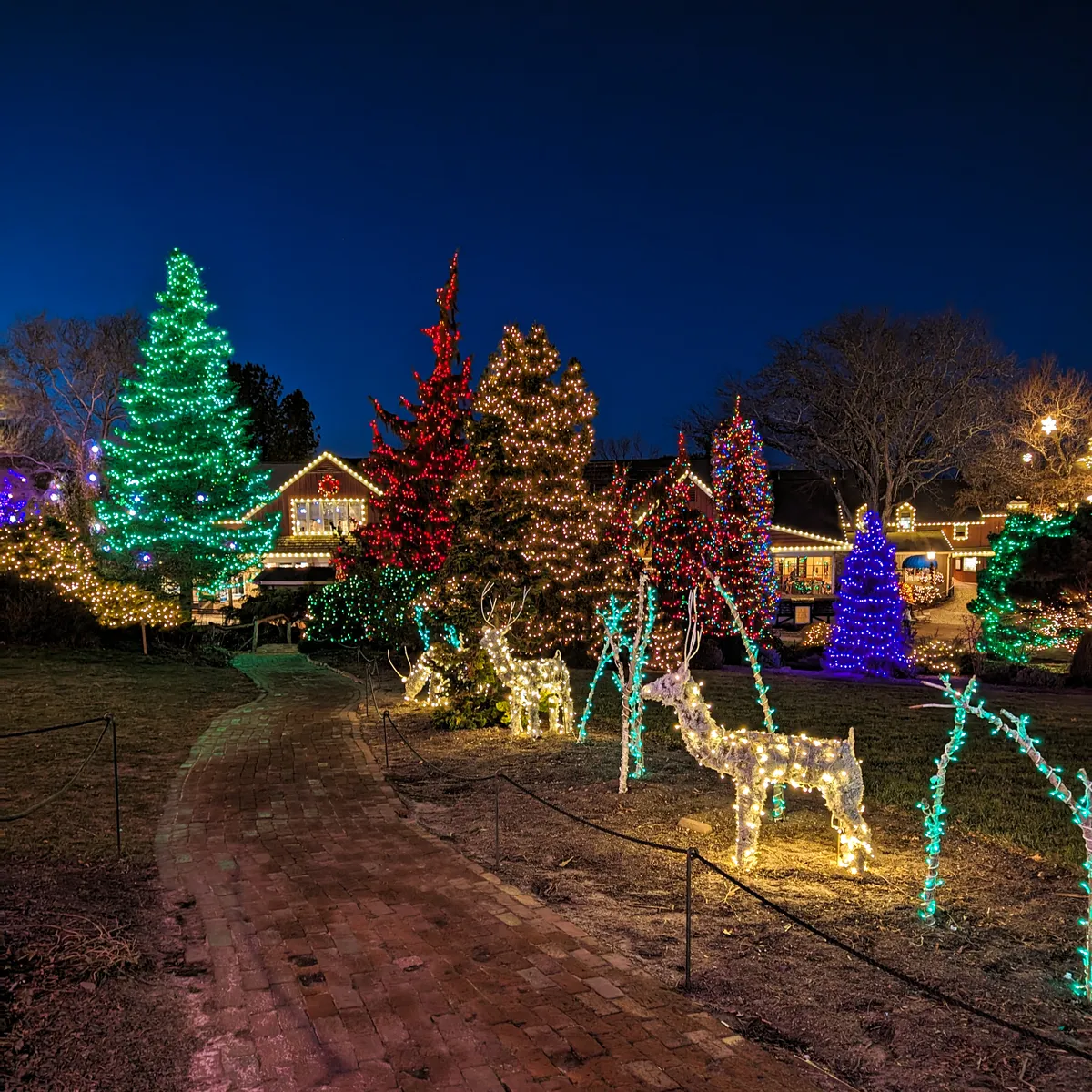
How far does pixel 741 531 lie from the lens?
2216 centimetres

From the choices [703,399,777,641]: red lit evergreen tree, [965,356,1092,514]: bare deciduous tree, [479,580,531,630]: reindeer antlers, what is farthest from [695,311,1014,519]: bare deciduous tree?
[479,580,531,630]: reindeer antlers

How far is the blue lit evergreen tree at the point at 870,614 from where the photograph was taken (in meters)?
19.0

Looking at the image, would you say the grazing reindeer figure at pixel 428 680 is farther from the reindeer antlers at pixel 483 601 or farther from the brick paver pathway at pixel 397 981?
the brick paver pathway at pixel 397 981

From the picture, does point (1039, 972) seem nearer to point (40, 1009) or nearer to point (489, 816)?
point (489, 816)

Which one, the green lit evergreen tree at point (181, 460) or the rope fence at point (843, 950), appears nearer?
the rope fence at point (843, 950)

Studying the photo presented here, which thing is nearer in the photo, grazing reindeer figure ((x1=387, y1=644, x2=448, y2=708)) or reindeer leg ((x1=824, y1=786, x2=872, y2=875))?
reindeer leg ((x1=824, y1=786, x2=872, y2=875))

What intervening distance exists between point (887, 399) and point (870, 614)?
18.2 metres

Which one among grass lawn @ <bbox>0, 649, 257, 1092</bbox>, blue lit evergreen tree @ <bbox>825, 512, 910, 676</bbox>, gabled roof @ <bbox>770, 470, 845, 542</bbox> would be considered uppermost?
gabled roof @ <bbox>770, 470, 845, 542</bbox>

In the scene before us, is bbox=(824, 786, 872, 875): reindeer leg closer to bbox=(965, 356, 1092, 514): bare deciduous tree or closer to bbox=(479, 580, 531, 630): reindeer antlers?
bbox=(479, 580, 531, 630): reindeer antlers

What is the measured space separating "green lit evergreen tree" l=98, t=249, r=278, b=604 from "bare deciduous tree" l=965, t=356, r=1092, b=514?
91.3 feet

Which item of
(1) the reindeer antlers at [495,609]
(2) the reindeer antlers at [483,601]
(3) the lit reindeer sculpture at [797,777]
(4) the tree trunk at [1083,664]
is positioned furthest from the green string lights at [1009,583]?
(3) the lit reindeer sculpture at [797,777]

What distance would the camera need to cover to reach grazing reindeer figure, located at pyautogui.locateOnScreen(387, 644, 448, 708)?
12.8 m

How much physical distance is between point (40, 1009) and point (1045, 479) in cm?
3462

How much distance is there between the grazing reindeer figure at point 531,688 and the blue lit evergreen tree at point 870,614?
999 centimetres
